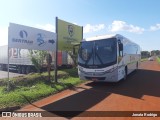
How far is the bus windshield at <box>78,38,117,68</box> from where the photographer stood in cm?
1396

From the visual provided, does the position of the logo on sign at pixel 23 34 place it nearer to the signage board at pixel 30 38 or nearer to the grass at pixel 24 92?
the signage board at pixel 30 38

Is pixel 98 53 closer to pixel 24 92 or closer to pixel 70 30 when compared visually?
pixel 24 92

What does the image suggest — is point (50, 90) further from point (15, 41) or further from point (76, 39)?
point (76, 39)

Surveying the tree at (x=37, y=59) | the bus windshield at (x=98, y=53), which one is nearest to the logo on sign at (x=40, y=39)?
the bus windshield at (x=98, y=53)

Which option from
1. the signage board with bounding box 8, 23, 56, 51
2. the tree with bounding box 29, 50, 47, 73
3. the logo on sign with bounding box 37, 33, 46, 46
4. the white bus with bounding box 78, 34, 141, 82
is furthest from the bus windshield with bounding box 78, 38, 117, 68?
the tree with bounding box 29, 50, 47, 73

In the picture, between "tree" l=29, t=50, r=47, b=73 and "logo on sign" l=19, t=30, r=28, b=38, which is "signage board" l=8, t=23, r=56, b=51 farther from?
"tree" l=29, t=50, r=47, b=73

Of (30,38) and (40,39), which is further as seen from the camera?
(40,39)

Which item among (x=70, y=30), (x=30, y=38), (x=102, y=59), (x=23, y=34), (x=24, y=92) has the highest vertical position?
(x=70, y=30)

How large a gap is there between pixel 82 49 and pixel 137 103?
657 cm

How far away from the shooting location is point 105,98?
1050 cm

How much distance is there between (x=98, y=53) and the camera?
564 inches

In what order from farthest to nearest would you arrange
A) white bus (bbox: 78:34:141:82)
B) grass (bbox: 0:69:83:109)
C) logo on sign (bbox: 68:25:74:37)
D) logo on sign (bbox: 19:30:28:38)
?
logo on sign (bbox: 68:25:74:37) < white bus (bbox: 78:34:141:82) < logo on sign (bbox: 19:30:28:38) < grass (bbox: 0:69:83:109)

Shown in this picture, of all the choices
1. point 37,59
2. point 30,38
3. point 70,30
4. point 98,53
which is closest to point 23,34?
point 30,38

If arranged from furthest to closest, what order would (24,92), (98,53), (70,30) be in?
(70,30), (98,53), (24,92)
